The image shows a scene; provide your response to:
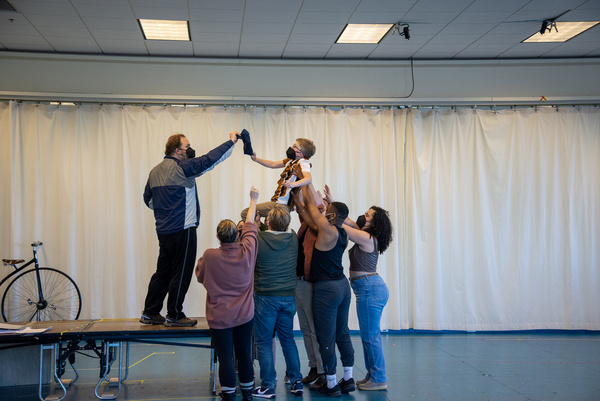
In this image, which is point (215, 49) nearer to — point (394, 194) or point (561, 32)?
point (394, 194)

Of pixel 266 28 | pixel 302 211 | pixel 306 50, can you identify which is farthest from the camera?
pixel 306 50

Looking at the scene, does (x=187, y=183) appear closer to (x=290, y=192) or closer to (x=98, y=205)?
(x=290, y=192)

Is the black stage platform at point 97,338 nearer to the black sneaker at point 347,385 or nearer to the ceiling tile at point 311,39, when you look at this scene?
the black sneaker at point 347,385

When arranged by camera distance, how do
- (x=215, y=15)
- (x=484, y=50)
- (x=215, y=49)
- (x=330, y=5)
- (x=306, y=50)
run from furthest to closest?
(x=484, y=50) < (x=306, y=50) < (x=215, y=49) < (x=215, y=15) < (x=330, y=5)

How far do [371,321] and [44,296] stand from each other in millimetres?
4657

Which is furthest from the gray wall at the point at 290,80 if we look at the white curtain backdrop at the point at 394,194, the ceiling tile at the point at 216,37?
the ceiling tile at the point at 216,37

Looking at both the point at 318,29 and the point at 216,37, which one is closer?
the point at 318,29

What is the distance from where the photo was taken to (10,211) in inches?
281

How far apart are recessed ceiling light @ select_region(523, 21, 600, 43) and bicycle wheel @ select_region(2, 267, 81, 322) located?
22.6 feet

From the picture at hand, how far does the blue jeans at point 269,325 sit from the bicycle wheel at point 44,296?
3.44 m

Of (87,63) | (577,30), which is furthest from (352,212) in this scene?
(87,63)

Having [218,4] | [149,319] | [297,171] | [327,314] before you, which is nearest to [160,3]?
[218,4]

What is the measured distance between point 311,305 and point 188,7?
3557mm

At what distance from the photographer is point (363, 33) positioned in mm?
6934
